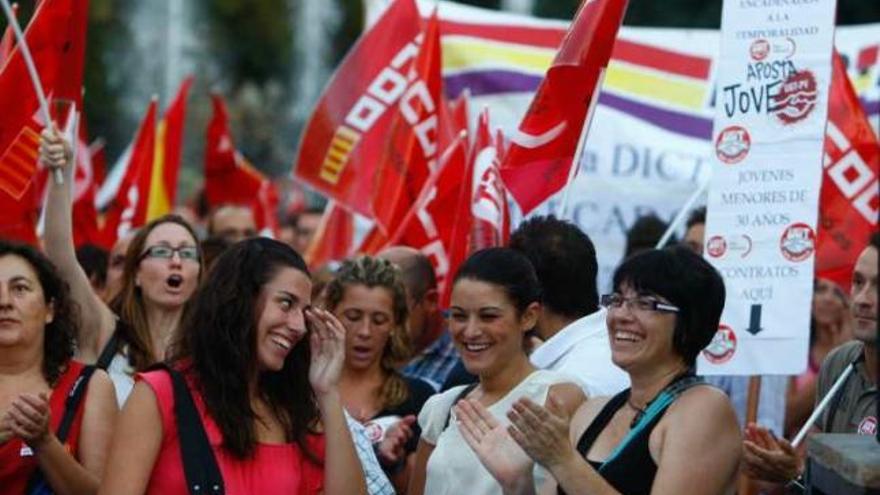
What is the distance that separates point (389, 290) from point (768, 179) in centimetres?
141

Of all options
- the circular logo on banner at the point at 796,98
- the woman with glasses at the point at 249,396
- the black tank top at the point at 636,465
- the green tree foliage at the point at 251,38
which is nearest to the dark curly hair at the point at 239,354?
the woman with glasses at the point at 249,396

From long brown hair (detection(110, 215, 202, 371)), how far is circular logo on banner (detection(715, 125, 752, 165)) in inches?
79.2

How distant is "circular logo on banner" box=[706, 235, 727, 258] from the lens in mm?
7473

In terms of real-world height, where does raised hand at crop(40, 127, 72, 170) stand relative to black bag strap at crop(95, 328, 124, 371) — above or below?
above

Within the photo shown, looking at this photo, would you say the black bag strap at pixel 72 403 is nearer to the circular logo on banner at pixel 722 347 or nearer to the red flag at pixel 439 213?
the circular logo on banner at pixel 722 347

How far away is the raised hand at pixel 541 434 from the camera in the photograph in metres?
5.50

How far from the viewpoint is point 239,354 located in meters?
5.86

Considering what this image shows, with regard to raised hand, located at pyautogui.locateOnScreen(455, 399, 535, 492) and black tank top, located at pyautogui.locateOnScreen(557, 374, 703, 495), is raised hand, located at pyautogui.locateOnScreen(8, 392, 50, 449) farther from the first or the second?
black tank top, located at pyautogui.locateOnScreen(557, 374, 703, 495)

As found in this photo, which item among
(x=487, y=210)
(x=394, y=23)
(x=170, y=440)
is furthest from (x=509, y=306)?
(x=394, y=23)

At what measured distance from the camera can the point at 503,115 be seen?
12.5m

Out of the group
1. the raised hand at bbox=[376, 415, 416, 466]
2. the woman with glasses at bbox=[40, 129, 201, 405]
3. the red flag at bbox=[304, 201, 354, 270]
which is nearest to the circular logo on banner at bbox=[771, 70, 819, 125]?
the raised hand at bbox=[376, 415, 416, 466]

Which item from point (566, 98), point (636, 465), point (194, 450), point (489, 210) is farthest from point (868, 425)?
point (194, 450)

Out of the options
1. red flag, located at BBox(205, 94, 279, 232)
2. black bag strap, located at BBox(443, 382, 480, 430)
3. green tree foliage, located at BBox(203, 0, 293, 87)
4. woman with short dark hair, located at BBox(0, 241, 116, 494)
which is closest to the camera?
woman with short dark hair, located at BBox(0, 241, 116, 494)

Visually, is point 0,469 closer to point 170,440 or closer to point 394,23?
point 170,440
